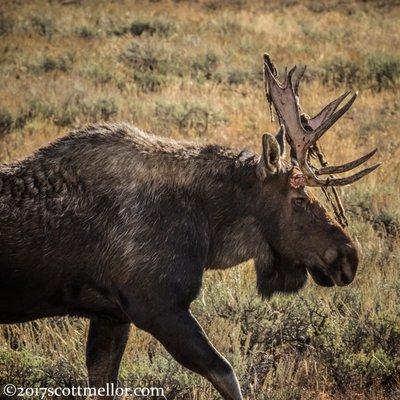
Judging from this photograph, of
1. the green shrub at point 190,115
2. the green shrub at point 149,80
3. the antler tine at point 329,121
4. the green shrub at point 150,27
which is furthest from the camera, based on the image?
the green shrub at point 150,27

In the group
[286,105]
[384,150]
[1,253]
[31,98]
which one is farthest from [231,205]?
[31,98]

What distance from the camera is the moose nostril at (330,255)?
461cm

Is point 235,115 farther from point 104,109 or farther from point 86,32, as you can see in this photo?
point 86,32

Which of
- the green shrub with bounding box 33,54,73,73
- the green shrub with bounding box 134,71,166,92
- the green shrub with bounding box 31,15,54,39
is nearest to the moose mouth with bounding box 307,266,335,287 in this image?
the green shrub with bounding box 134,71,166,92

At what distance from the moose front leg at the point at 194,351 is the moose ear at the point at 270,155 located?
99 cm

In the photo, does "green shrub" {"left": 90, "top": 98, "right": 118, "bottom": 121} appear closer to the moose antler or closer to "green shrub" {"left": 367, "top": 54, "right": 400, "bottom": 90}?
"green shrub" {"left": 367, "top": 54, "right": 400, "bottom": 90}

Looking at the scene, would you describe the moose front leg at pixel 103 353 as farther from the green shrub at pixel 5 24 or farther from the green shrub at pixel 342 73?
the green shrub at pixel 5 24

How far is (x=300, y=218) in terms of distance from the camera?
4684mm

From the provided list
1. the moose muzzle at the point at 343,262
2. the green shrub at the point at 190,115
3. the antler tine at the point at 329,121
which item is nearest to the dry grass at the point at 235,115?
the green shrub at the point at 190,115

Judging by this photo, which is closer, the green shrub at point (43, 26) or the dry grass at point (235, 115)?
the dry grass at point (235, 115)

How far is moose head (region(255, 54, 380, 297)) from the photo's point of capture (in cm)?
461

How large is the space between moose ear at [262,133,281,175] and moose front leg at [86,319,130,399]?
1.24m

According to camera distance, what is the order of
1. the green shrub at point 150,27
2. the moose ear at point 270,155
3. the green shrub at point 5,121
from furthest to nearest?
the green shrub at point 150,27, the green shrub at point 5,121, the moose ear at point 270,155

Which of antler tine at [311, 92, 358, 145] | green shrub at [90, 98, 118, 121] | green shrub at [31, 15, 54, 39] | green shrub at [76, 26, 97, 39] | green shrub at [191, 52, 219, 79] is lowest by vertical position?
green shrub at [31, 15, 54, 39]
